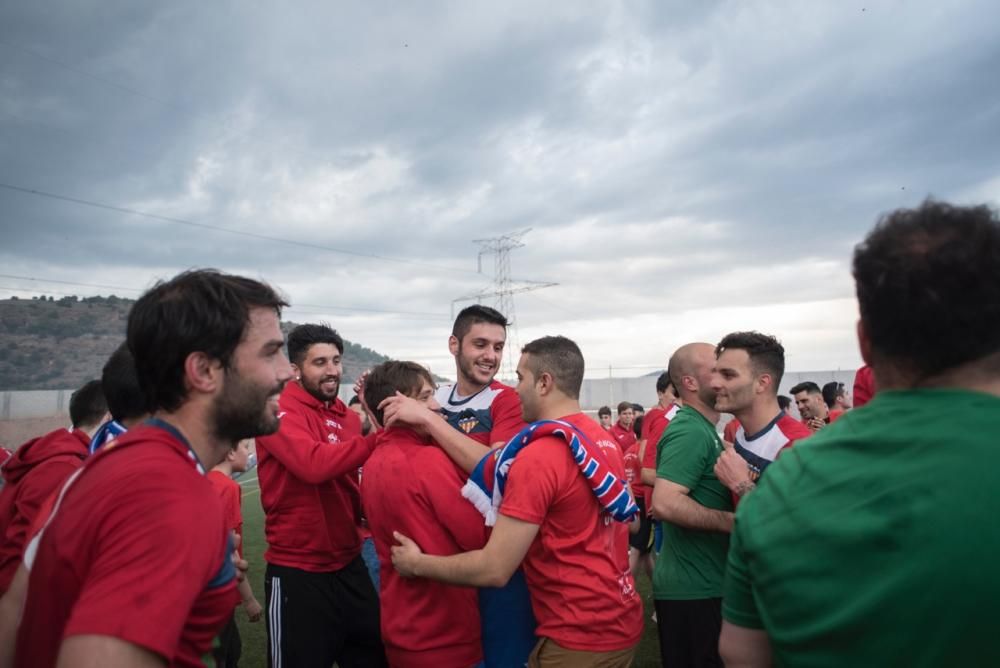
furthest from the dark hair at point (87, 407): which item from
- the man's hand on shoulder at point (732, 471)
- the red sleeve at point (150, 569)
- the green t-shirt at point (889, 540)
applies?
the green t-shirt at point (889, 540)

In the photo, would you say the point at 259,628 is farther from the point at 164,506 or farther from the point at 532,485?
the point at 164,506

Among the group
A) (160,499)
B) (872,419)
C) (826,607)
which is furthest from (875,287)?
(160,499)

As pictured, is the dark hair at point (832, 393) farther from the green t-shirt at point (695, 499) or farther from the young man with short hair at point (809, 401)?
the green t-shirt at point (695, 499)

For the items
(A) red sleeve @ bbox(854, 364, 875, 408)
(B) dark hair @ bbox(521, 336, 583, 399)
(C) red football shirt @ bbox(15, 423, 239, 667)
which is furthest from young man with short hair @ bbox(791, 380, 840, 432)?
(C) red football shirt @ bbox(15, 423, 239, 667)

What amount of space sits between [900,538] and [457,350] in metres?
3.51

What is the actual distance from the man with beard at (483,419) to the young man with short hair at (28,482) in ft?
6.62

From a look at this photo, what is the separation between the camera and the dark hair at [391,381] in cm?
352

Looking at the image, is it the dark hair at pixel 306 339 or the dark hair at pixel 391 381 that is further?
the dark hair at pixel 306 339

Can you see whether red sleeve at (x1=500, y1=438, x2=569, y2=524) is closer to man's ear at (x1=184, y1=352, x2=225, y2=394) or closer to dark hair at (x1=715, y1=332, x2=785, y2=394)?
man's ear at (x1=184, y1=352, x2=225, y2=394)

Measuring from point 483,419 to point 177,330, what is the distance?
2.53 m

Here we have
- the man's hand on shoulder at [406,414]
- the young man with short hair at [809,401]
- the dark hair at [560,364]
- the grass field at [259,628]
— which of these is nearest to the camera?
the man's hand on shoulder at [406,414]

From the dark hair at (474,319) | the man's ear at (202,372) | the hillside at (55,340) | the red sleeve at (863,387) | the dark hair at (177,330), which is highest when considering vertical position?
the hillside at (55,340)

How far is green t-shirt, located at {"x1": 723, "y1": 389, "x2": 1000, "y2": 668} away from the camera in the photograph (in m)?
1.19

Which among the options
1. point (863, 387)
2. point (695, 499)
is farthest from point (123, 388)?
point (863, 387)
